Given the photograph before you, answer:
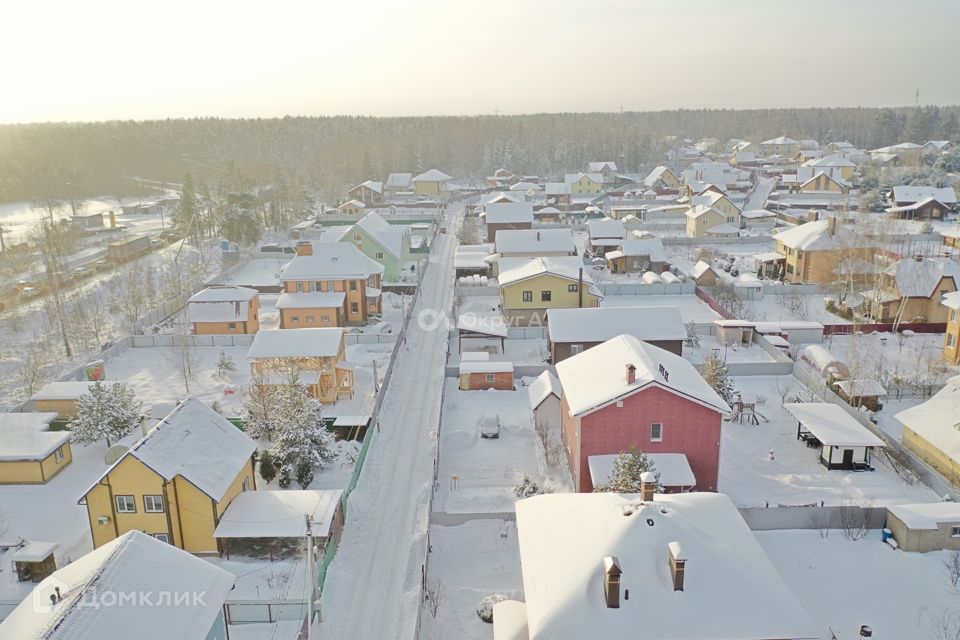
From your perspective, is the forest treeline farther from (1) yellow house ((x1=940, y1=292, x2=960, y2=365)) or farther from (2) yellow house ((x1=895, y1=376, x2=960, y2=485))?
(2) yellow house ((x1=895, y1=376, x2=960, y2=485))

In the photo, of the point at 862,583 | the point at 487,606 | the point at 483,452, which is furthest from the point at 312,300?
the point at 862,583

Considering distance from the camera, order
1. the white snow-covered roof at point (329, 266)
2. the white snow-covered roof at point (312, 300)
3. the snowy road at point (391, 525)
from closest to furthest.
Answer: the snowy road at point (391, 525) < the white snow-covered roof at point (312, 300) < the white snow-covered roof at point (329, 266)

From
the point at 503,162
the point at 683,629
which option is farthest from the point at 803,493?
the point at 503,162

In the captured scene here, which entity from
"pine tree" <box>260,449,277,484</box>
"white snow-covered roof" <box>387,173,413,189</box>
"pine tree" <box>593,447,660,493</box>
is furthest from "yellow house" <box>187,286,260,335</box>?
"white snow-covered roof" <box>387,173,413,189</box>

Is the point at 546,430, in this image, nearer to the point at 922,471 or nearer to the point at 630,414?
the point at 630,414

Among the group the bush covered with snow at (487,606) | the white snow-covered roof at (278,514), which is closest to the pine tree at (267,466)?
the white snow-covered roof at (278,514)

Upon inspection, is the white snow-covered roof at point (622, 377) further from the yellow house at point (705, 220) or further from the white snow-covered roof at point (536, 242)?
the yellow house at point (705, 220)

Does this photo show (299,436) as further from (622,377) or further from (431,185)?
(431,185)
